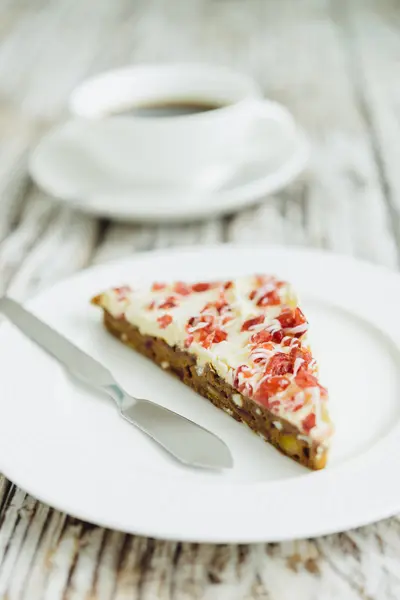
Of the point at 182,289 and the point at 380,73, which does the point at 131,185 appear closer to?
the point at 182,289

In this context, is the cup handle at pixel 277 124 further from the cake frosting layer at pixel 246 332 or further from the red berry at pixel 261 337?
the red berry at pixel 261 337

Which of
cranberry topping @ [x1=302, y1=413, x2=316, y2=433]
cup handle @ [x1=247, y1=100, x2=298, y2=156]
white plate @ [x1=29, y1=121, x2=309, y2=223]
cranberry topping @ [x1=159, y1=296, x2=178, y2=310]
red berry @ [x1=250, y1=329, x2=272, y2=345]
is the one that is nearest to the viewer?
cranberry topping @ [x1=302, y1=413, x2=316, y2=433]

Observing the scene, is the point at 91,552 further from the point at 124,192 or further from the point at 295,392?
the point at 124,192

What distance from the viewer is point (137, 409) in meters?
1.22

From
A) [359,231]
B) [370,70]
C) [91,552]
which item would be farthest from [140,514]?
[370,70]

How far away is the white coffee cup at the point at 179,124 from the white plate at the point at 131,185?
3 centimetres

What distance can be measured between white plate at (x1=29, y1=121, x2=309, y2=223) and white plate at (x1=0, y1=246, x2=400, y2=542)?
0.25m

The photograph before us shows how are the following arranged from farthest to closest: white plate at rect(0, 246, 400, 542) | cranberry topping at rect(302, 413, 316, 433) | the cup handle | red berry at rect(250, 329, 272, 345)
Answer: the cup handle
red berry at rect(250, 329, 272, 345)
cranberry topping at rect(302, 413, 316, 433)
white plate at rect(0, 246, 400, 542)

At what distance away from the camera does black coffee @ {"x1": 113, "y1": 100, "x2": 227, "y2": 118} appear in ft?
7.02

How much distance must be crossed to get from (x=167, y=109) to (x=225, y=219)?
0.38 metres

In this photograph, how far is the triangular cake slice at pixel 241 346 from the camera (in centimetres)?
114

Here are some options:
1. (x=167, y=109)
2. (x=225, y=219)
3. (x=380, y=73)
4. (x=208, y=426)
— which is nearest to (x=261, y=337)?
(x=208, y=426)

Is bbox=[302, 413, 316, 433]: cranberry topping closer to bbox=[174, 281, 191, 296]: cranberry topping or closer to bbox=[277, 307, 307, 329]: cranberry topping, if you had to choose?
bbox=[277, 307, 307, 329]: cranberry topping

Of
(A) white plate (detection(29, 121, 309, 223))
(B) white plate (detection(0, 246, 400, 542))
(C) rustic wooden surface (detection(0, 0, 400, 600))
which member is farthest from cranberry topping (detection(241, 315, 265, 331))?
(A) white plate (detection(29, 121, 309, 223))
